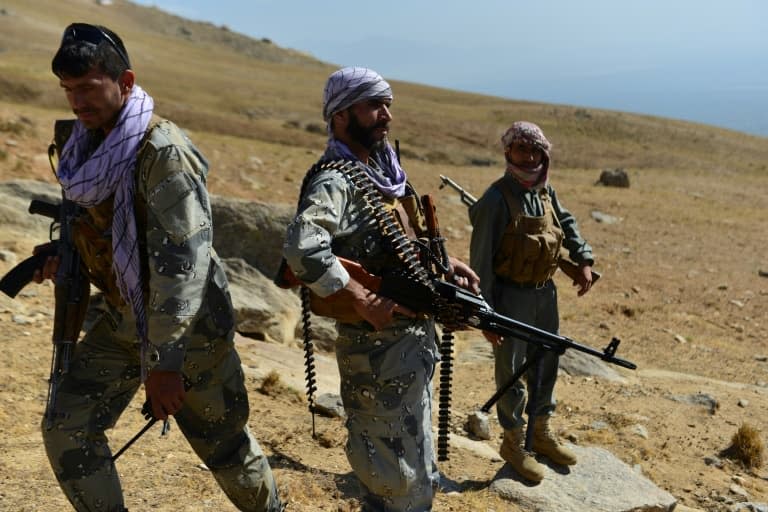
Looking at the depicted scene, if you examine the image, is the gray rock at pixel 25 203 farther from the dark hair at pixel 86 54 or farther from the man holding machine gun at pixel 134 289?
the dark hair at pixel 86 54

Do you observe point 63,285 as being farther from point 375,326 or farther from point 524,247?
point 524,247

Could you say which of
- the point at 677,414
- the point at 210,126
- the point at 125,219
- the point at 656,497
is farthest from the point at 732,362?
the point at 210,126

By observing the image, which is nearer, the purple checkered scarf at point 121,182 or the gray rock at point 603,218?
the purple checkered scarf at point 121,182

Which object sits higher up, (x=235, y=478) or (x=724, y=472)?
(x=235, y=478)

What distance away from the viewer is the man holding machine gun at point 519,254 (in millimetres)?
4371

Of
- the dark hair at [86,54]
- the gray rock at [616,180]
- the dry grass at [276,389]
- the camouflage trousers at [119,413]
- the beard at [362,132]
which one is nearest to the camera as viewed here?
the dark hair at [86,54]

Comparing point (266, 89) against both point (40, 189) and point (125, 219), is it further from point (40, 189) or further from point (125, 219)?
point (125, 219)

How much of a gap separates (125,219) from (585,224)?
1397 centimetres

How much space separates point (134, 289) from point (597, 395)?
5167 mm

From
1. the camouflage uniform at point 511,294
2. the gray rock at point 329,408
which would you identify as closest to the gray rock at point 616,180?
the gray rock at point 329,408

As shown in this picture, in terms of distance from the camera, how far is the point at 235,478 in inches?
126

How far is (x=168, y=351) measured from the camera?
109 inches

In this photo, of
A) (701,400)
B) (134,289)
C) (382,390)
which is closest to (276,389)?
(382,390)

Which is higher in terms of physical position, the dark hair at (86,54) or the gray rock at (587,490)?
the dark hair at (86,54)
